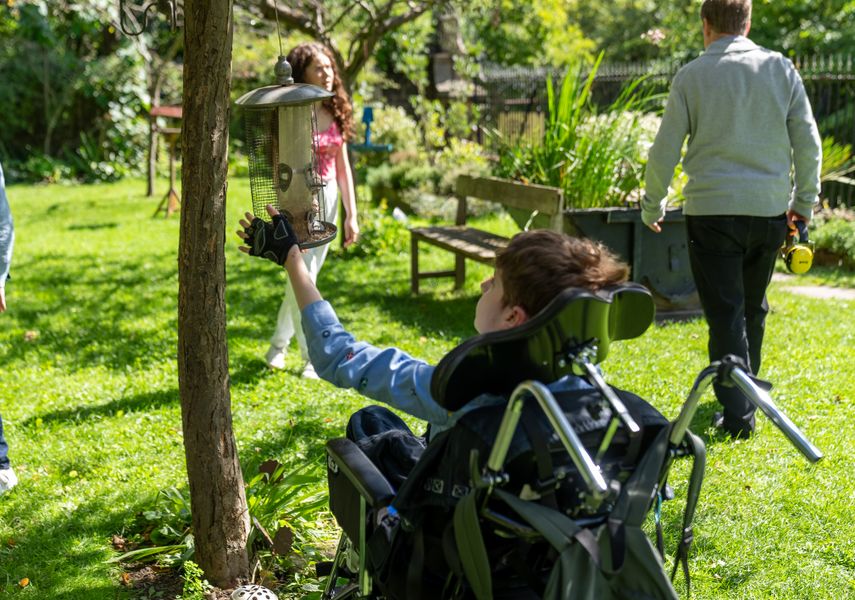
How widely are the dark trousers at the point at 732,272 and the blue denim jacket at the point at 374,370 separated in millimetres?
2350

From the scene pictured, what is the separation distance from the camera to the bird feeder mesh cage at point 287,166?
12.5 ft

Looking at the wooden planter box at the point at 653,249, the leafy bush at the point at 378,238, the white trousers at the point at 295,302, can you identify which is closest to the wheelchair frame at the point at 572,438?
the white trousers at the point at 295,302

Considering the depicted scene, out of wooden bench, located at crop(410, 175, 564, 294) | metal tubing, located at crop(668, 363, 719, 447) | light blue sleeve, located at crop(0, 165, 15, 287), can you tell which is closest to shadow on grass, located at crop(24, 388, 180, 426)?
light blue sleeve, located at crop(0, 165, 15, 287)

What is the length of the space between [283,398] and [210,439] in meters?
2.13

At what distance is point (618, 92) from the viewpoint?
43.5 ft

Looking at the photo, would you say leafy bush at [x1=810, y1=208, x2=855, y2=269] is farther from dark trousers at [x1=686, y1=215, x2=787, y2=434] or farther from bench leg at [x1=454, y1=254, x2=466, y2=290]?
dark trousers at [x1=686, y1=215, x2=787, y2=434]

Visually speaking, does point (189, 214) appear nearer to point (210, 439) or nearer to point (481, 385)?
point (210, 439)

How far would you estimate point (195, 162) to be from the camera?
296 centimetres

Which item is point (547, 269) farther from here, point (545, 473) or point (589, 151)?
point (589, 151)

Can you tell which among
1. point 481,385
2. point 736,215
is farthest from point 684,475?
point 481,385

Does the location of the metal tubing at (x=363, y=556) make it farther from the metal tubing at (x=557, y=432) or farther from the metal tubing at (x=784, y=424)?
the metal tubing at (x=784, y=424)

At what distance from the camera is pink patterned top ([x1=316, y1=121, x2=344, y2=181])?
5.41 meters

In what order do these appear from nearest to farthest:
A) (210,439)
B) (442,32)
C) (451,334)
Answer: (210,439), (451,334), (442,32)

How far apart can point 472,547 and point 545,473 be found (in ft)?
0.72
